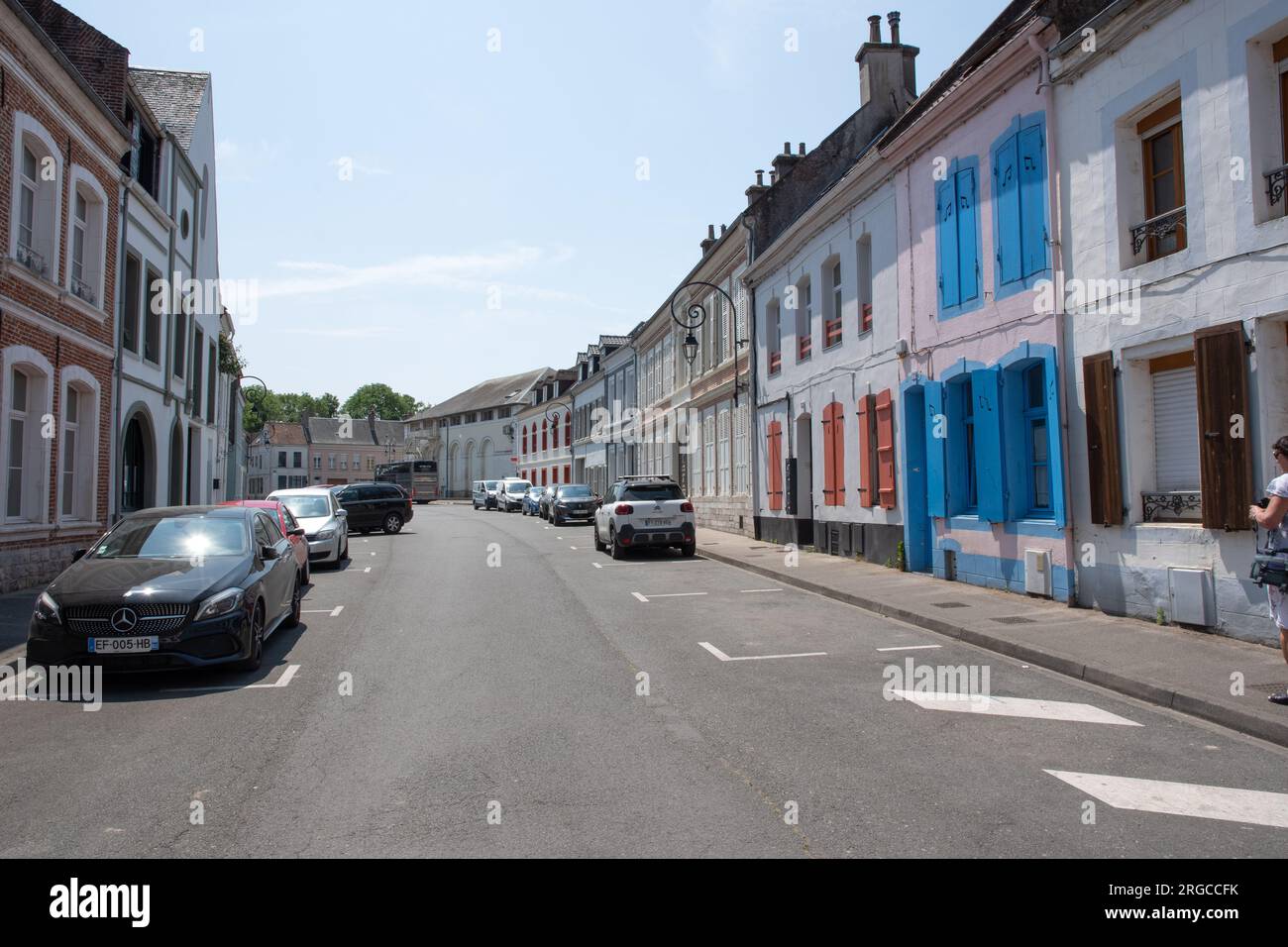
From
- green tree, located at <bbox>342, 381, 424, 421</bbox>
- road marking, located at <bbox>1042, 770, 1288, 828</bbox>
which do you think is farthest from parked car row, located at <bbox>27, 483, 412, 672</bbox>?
green tree, located at <bbox>342, 381, 424, 421</bbox>

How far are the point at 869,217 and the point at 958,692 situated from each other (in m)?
11.6

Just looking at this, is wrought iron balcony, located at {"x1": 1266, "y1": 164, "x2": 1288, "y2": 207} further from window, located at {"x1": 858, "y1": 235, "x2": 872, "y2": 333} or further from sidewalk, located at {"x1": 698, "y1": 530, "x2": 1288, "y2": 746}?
window, located at {"x1": 858, "y1": 235, "x2": 872, "y2": 333}

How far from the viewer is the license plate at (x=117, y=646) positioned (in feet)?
23.1

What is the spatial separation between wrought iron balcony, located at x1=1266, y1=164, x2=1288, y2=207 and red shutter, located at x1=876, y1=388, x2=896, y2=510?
7543 millimetres

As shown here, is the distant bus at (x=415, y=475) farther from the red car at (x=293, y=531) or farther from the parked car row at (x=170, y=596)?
the parked car row at (x=170, y=596)

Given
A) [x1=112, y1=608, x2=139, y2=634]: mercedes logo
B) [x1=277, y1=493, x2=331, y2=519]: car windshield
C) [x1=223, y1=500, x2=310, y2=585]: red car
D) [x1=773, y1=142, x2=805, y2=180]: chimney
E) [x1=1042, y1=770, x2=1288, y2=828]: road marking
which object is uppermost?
[x1=773, y1=142, x2=805, y2=180]: chimney

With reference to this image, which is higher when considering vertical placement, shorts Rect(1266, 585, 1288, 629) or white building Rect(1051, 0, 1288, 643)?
white building Rect(1051, 0, 1288, 643)

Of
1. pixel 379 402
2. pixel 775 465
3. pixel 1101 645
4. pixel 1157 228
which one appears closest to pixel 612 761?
pixel 1101 645

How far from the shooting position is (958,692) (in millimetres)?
7090

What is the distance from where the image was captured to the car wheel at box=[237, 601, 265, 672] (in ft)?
25.5

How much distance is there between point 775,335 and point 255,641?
657 inches

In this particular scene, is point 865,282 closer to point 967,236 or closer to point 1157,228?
point 967,236

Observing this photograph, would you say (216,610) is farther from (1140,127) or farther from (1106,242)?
(1140,127)

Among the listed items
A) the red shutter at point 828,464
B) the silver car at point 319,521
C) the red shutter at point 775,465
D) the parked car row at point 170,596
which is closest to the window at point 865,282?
the red shutter at point 828,464
